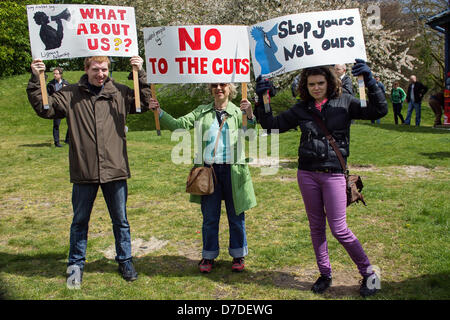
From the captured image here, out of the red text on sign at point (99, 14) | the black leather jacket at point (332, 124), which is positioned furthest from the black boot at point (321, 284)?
the red text on sign at point (99, 14)

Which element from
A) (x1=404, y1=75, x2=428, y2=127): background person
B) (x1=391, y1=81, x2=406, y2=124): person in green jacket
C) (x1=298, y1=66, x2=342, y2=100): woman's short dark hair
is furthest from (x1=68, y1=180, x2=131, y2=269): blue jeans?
(x1=391, y1=81, x2=406, y2=124): person in green jacket

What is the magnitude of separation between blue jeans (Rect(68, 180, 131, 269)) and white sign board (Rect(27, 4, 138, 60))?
133 cm

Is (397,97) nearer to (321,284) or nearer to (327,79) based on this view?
(327,79)

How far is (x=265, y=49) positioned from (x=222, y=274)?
237 centimetres

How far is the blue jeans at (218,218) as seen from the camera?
4.52m

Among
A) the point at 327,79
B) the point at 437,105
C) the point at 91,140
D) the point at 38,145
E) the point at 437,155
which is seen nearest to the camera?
the point at 327,79

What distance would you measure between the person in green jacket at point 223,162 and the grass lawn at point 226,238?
345mm

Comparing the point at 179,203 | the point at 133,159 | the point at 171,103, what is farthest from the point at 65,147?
the point at 171,103

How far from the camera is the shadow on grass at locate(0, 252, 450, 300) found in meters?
4.05

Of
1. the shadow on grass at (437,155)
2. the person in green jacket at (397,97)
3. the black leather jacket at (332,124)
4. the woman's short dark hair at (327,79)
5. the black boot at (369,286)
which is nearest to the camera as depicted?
the black leather jacket at (332,124)

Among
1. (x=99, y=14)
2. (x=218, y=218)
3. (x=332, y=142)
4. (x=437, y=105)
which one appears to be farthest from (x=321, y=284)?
(x=437, y=105)

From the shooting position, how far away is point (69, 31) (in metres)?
4.41

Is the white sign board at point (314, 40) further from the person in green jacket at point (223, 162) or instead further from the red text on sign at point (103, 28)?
the red text on sign at point (103, 28)

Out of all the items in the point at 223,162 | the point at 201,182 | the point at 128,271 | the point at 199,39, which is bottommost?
the point at 128,271
